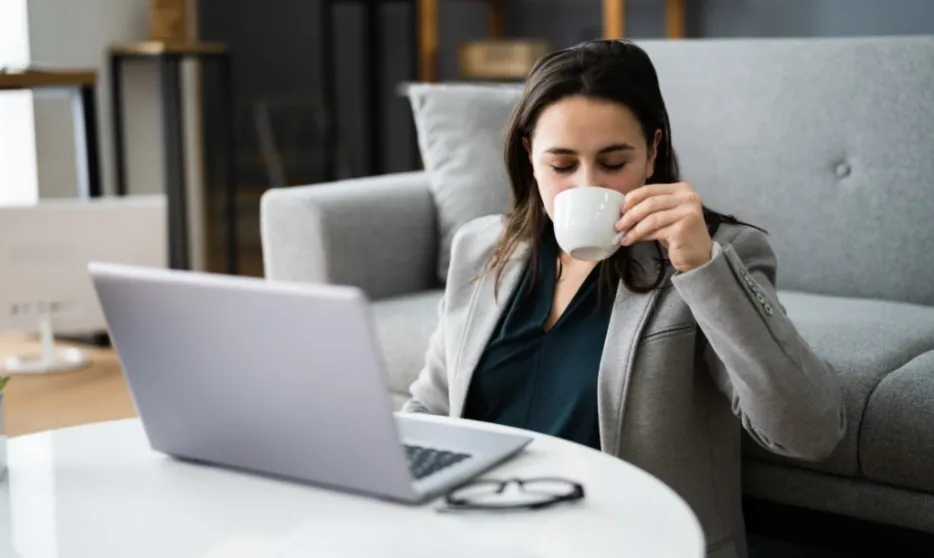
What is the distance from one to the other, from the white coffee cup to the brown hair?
215 millimetres

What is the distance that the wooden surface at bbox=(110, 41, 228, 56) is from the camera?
3951 mm

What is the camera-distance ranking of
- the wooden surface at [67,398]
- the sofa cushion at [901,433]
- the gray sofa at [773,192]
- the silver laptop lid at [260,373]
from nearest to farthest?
1. the silver laptop lid at [260,373]
2. the sofa cushion at [901,433]
3. the gray sofa at [773,192]
4. the wooden surface at [67,398]

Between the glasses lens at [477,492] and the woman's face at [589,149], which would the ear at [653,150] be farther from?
the glasses lens at [477,492]

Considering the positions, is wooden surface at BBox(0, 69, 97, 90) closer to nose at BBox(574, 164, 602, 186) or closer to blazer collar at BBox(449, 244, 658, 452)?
blazer collar at BBox(449, 244, 658, 452)

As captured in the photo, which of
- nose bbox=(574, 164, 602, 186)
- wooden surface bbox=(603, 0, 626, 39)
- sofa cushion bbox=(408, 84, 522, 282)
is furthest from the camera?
wooden surface bbox=(603, 0, 626, 39)

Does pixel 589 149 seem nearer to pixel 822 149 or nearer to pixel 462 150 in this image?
pixel 822 149

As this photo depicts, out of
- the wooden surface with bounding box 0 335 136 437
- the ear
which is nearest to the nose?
the ear

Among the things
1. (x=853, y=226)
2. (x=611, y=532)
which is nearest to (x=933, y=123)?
(x=853, y=226)

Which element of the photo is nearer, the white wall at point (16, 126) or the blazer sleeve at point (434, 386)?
the blazer sleeve at point (434, 386)

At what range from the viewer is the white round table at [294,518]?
96 centimetres

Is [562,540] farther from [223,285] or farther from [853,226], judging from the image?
[853,226]

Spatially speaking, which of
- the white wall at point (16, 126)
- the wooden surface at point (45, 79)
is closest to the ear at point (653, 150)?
the wooden surface at point (45, 79)

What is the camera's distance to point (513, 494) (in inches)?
41.6

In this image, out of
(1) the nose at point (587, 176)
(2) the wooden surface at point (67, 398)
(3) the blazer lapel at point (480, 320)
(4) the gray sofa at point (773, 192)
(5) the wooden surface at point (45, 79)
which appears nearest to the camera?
(1) the nose at point (587, 176)
